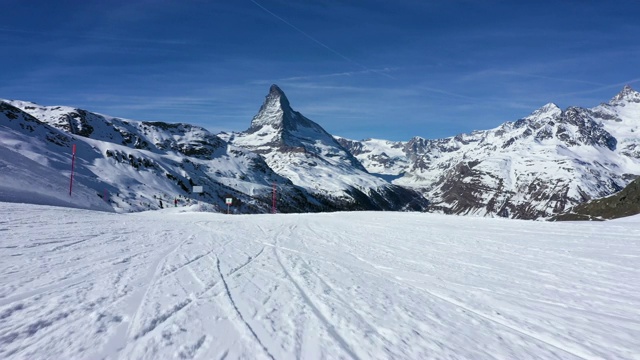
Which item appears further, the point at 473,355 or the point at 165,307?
the point at 165,307

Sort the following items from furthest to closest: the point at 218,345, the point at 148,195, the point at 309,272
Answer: the point at 148,195 → the point at 309,272 → the point at 218,345

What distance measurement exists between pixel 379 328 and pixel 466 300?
276cm

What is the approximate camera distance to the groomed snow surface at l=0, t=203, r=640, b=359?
5277 millimetres

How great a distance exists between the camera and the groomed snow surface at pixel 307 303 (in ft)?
17.3

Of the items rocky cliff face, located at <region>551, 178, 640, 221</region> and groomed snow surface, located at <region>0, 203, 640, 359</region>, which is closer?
groomed snow surface, located at <region>0, 203, 640, 359</region>

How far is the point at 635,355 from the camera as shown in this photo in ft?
17.5

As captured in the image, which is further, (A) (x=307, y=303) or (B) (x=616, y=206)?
(B) (x=616, y=206)

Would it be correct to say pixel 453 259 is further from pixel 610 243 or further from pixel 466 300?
pixel 610 243

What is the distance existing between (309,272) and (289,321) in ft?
13.2

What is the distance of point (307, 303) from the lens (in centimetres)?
735

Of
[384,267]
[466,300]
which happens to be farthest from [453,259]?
[466,300]

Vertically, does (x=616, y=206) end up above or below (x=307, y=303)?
below

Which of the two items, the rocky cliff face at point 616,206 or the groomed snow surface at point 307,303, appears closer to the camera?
the groomed snow surface at point 307,303

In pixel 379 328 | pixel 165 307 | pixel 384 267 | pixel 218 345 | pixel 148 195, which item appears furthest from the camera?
pixel 148 195
